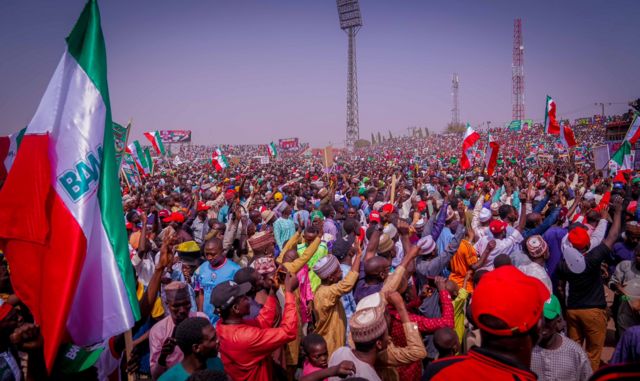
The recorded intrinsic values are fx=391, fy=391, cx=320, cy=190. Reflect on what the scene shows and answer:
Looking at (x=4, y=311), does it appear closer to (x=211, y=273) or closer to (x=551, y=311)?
(x=211, y=273)

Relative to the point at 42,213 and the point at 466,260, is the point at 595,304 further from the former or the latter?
the point at 42,213

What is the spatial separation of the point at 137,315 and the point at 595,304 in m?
4.15

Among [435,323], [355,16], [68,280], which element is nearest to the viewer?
[68,280]

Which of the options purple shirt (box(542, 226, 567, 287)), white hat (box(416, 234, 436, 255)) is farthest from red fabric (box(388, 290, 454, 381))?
purple shirt (box(542, 226, 567, 287))

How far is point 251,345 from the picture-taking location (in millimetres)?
2510

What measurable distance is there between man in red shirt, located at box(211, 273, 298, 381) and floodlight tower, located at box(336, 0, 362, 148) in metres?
66.5

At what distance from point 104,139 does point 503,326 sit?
2476mm

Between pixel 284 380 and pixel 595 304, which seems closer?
pixel 284 380

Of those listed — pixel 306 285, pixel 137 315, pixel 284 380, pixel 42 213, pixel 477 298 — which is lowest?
pixel 284 380

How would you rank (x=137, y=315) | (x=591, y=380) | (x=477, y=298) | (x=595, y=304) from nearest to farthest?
(x=591, y=380) → (x=477, y=298) → (x=137, y=315) → (x=595, y=304)

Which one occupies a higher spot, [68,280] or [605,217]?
[68,280]

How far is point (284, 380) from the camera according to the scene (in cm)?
312

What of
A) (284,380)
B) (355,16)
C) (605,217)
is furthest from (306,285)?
(355,16)

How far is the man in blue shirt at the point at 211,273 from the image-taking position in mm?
4078
